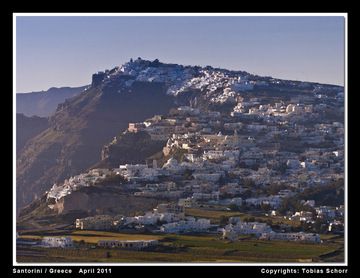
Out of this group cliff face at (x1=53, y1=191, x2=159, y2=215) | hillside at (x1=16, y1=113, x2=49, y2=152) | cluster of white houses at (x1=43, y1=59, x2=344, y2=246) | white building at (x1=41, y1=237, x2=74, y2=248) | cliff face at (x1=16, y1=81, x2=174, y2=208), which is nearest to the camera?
white building at (x1=41, y1=237, x2=74, y2=248)

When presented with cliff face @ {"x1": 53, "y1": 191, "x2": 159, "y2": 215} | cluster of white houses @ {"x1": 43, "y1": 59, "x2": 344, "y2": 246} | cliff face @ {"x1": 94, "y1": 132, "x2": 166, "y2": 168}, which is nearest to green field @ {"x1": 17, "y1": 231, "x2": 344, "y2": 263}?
cluster of white houses @ {"x1": 43, "y1": 59, "x2": 344, "y2": 246}

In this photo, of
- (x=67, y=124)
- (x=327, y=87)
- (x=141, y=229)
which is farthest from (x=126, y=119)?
(x=141, y=229)

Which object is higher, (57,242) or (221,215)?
(221,215)

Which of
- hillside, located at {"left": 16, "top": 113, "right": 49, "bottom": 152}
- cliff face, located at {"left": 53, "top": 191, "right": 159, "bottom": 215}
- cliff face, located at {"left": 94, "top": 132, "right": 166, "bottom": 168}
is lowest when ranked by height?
cliff face, located at {"left": 53, "top": 191, "right": 159, "bottom": 215}

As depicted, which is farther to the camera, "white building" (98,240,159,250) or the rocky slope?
the rocky slope

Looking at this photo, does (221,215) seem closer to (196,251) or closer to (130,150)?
(196,251)

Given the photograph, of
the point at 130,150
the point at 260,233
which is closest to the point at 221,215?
the point at 260,233

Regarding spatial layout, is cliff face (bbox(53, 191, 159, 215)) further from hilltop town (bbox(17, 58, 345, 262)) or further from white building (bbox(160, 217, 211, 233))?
white building (bbox(160, 217, 211, 233))

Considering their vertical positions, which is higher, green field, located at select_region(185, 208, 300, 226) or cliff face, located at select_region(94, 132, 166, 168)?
cliff face, located at select_region(94, 132, 166, 168)
